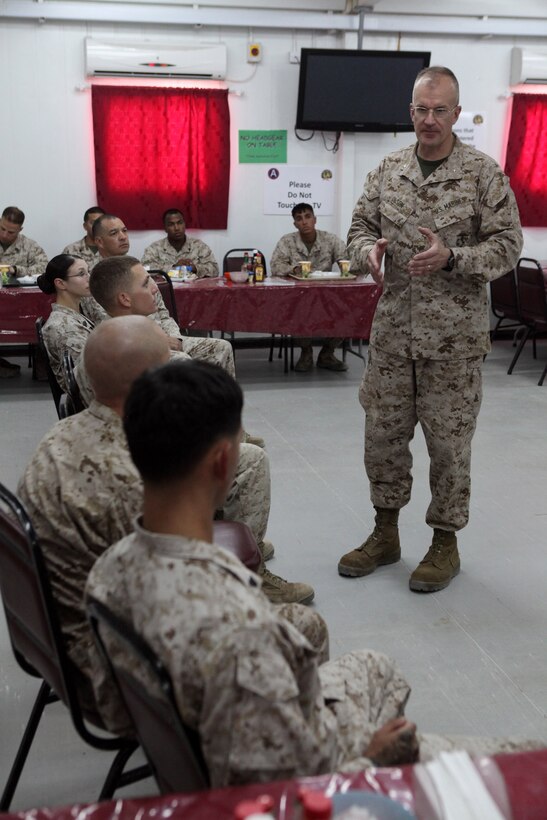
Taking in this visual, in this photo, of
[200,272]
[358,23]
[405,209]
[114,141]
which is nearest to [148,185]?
[114,141]

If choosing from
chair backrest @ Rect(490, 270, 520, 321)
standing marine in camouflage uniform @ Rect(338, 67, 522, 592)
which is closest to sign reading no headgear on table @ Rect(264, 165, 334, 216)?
chair backrest @ Rect(490, 270, 520, 321)

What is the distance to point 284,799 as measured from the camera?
93cm

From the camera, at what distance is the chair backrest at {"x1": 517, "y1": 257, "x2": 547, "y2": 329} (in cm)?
603

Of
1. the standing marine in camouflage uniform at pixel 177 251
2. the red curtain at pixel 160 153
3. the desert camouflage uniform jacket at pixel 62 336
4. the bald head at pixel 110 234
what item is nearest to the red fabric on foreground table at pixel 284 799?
the desert camouflage uniform jacket at pixel 62 336

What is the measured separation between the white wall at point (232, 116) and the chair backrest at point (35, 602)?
621cm

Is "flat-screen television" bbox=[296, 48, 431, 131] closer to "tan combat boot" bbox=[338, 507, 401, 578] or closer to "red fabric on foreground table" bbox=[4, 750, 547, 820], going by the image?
"tan combat boot" bbox=[338, 507, 401, 578]

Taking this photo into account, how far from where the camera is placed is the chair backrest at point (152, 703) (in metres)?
1.07

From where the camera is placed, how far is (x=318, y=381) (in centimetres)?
624

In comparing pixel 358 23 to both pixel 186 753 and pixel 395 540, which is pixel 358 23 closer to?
pixel 395 540

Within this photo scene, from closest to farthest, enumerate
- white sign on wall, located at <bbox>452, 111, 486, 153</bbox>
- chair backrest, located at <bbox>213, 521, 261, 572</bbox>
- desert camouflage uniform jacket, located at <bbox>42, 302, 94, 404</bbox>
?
chair backrest, located at <bbox>213, 521, 261, 572</bbox> < desert camouflage uniform jacket, located at <bbox>42, 302, 94, 404</bbox> < white sign on wall, located at <bbox>452, 111, 486, 153</bbox>

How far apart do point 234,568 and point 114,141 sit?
6.68 m

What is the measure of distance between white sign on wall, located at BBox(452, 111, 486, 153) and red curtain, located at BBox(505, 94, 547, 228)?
0.85 ft

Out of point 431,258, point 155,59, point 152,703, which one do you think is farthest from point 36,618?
point 155,59

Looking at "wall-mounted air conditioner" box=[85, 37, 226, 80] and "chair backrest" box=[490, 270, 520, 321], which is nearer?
"chair backrest" box=[490, 270, 520, 321]
